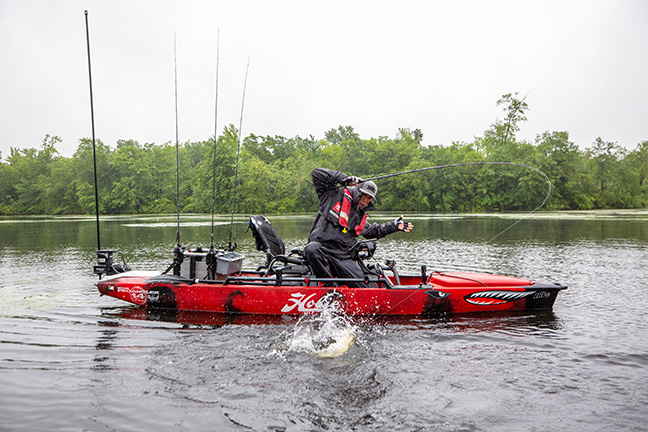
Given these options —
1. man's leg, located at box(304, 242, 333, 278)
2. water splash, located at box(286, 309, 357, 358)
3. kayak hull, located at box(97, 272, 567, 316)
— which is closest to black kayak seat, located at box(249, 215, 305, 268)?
kayak hull, located at box(97, 272, 567, 316)

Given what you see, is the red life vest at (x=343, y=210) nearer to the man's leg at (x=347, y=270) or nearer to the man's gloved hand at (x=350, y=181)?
the man's gloved hand at (x=350, y=181)

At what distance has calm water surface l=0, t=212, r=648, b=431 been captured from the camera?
4012 mm

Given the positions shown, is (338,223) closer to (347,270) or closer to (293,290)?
(347,270)

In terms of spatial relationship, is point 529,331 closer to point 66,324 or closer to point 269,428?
point 269,428

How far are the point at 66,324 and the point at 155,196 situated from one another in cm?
6854

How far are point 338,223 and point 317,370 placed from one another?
255 cm

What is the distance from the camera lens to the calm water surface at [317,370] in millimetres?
4012

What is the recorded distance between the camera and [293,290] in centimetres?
696

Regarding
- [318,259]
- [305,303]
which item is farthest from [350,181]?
[305,303]

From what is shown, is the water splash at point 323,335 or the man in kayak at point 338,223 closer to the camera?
the water splash at point 323,335

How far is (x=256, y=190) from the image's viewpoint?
2494 inches

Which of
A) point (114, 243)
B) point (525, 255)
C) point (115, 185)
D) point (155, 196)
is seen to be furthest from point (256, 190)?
point (525, 255)

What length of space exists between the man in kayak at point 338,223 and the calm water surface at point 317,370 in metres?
0.83

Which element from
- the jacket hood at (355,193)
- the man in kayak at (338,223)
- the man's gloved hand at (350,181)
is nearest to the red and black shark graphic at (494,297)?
the man in kayak at (338,223)
